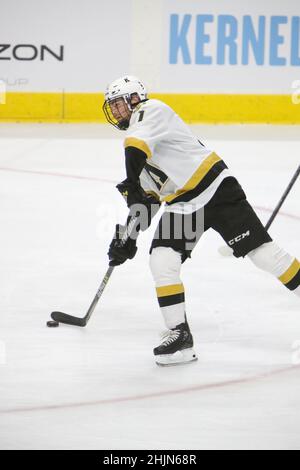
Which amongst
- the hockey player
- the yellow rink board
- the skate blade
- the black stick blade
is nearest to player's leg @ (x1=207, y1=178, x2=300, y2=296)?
the hockey player

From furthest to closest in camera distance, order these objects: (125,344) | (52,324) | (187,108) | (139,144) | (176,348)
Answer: (187,108), (52,324), (125,344), (176,348), (139,144)

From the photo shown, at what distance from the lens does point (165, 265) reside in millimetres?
3305

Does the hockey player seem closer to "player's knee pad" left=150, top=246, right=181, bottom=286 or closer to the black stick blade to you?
"player's knee pad" left=150, top=246, right=181, bottom=286

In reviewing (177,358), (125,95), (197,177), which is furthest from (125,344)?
(125,95)

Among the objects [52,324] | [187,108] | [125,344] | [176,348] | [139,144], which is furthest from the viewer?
[187,108]

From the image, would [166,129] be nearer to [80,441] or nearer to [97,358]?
[97,358]

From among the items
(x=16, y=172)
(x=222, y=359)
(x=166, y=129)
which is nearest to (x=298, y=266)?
(x=222, y=359)

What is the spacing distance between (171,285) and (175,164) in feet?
1.31

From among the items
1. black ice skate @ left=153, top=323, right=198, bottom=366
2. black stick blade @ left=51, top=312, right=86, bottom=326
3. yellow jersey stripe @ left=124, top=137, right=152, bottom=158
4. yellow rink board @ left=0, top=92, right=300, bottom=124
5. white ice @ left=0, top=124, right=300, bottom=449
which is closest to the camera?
white ice @ left=0, top=124, right=300, bottom=449

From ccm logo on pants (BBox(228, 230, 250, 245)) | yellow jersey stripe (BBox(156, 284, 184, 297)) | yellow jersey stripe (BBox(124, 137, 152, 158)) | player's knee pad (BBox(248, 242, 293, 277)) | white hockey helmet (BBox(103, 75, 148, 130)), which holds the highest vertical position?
white hockey helmet (BBox(103, 75, 148, 130))

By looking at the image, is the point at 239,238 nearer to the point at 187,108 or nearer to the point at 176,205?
the point at 176,205

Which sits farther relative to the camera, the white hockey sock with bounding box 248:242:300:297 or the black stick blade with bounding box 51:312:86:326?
the black stick blade with bounding box 51:312:86:326

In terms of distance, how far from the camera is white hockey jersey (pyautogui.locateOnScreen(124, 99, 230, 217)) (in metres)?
3.32

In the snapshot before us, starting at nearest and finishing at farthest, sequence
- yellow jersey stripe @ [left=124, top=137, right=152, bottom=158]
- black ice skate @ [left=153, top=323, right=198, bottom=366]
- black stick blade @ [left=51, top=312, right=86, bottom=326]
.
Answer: yellow jersey stripe @ [left=124, top=137, right=152, bottom=158], black ice skate @ [left=153, top=323, right=198, bottom=366], black stick blade @ [left=51, top=312, right=86, bottom=326]
